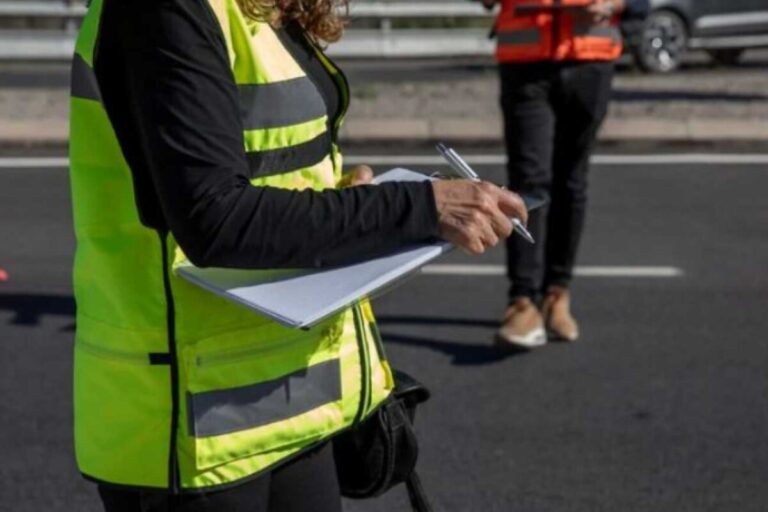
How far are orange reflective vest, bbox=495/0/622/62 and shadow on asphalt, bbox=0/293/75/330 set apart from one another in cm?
203

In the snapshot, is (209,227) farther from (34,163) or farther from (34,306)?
(34,163)

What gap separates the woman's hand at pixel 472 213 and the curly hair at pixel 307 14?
0.94 ft

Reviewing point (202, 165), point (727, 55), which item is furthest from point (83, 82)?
point (727, 55)

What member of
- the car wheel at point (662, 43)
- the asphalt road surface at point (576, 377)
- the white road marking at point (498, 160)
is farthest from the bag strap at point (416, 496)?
the car wheel at point (662, 43)

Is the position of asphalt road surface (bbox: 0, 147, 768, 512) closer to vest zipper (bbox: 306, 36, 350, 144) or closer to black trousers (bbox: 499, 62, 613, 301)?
black trousers (bbox: 499, 62, 613, 301)

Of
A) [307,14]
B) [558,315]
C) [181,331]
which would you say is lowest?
[558,315]

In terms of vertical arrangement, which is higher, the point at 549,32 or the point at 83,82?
the point at 83,82

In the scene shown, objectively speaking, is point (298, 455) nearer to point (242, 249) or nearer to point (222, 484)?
point (222, 484)

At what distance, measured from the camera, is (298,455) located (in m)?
2.20

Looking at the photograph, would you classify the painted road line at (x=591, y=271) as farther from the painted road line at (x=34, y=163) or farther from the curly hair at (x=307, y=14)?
the curly hair at (x=307, y=14)

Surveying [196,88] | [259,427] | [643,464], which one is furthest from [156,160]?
[643,464]

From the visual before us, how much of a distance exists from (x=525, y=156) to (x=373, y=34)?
1222 cm

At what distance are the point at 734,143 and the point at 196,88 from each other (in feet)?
28.4

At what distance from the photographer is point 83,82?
6.65 feet
